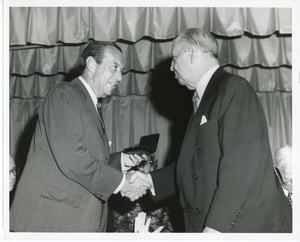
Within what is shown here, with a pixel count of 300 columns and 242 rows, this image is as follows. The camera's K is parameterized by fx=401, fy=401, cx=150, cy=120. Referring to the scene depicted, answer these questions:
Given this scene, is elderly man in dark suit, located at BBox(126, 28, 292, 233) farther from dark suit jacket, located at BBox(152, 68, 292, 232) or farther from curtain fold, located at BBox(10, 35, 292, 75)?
curtain fold, located at BBox(10, 35, 292, 75)

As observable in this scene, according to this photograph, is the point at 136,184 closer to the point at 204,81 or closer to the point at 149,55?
the point at 204,81

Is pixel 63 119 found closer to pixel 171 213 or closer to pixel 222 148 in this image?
pixel 222 148

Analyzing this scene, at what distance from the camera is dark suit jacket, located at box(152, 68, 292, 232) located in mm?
1473

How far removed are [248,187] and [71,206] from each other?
0.79 meters

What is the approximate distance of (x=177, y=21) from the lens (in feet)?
7.65

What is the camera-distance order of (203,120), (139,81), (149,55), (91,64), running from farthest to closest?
(139,81) < (149,55) < (91,64) < (203,120)

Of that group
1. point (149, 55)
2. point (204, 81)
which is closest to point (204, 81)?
point (204, 81)

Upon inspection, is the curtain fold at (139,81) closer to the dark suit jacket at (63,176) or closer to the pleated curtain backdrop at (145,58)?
the pleated curtain backdrop at (145,58)

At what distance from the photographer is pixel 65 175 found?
71.4 inches

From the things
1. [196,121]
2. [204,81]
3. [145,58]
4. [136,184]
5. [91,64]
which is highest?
[145,58]

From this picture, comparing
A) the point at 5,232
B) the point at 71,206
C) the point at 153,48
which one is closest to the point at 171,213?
the point at 153,48

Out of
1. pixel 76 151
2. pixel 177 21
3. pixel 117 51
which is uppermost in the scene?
pixel 177 21

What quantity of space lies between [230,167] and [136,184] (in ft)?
2.55

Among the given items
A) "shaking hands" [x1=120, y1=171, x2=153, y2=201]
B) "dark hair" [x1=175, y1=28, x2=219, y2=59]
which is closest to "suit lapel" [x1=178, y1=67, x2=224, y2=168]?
"dark hair" [x1=175, y1=28, x2=219, y2=59]
